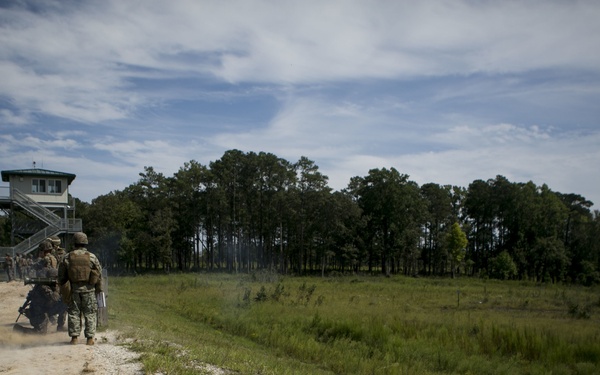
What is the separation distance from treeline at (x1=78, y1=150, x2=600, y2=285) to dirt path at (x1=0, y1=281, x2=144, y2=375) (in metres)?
49.8

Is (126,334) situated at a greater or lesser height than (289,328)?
greater

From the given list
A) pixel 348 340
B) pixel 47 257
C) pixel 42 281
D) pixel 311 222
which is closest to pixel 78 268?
pixel 42 281

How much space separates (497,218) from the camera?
260 feet

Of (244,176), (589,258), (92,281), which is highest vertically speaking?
(244,176)

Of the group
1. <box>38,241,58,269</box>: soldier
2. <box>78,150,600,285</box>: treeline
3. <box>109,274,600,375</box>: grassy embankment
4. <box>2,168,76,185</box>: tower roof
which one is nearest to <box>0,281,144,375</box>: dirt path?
<box>109,274,600,375</box>: grassy embankment

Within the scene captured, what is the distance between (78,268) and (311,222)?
56224mm

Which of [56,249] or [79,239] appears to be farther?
[56,249]

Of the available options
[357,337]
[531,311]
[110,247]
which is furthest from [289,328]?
[110,247]

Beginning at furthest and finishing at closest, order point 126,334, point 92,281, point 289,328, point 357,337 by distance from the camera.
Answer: point 289,328 < point 357,337 < point 126,334 < point 92,281

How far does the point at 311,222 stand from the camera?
65.0 meters

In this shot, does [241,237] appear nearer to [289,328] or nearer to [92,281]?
[289,328]

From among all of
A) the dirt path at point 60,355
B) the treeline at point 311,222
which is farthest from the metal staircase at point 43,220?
the dirt path at point 60,355

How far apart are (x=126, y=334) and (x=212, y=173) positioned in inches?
2233

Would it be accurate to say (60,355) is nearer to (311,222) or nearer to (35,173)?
(35,173)
